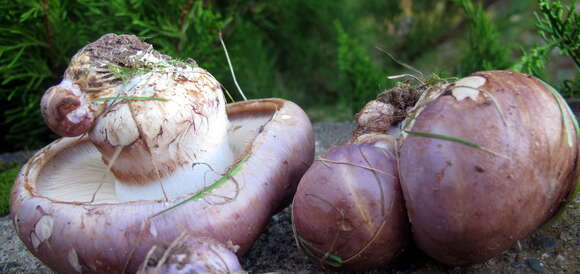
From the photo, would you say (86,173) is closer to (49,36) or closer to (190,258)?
(190,258)

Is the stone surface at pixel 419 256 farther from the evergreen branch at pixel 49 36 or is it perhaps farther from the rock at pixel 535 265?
the evergreen branch at pixel 49 36

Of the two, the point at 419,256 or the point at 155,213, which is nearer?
the point at 155,213

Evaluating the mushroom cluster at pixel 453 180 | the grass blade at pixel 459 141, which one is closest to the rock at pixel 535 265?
the mushroom cluster at pixel 453 180

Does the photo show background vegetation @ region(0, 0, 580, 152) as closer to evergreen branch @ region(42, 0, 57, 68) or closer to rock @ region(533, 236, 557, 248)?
evergreen branch @ region(42, 0, 57, 68)

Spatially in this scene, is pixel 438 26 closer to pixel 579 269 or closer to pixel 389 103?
pixel 389 103

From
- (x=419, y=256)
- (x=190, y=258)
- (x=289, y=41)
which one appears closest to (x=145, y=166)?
(x=190, y=258)

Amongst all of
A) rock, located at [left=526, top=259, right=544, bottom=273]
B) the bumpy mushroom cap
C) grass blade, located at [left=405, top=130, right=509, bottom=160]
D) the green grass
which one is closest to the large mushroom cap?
the bumpy mushroom cap
